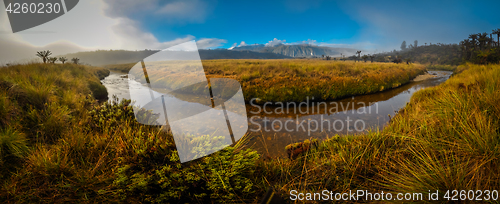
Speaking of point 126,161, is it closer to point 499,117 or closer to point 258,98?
point 499,117

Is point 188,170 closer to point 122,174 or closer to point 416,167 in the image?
point 122,174

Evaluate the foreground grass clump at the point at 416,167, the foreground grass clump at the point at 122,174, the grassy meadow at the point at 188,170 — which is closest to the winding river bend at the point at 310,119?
the foreground grass clump at the point at 416,167

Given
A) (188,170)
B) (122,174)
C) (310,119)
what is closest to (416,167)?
(188,170)

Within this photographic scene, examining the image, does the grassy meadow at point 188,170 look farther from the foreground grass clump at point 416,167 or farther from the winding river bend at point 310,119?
the winding river bend at point 310,119

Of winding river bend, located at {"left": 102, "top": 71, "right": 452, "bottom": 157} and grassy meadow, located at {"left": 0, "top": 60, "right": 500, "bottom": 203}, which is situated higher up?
grassy meadow, located at {"left": 0, "top": 60, "right": 500, "bottom": 203}

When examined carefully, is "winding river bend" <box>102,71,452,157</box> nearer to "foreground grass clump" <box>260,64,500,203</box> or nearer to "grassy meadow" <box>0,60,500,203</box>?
"foreground grass clump" <box>260,64,500,203</box>

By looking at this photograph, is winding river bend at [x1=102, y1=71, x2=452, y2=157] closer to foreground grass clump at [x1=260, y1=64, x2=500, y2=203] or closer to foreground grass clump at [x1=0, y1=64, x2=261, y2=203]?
foreground grass clump at [x1=260, y1=64, x2=500, y2=203]

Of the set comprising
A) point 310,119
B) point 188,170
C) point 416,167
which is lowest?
point 310,119

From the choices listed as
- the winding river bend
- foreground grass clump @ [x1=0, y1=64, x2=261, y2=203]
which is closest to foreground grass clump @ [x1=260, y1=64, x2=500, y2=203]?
foreground grass clump @ [x1=0, y1=64, x2=261, y2=203]

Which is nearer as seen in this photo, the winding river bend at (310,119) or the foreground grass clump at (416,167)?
the foreground grass clump at (416,167)

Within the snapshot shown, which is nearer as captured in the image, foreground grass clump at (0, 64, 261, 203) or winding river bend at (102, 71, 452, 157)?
foreground grass clump at (0, 64, 261, 203)
